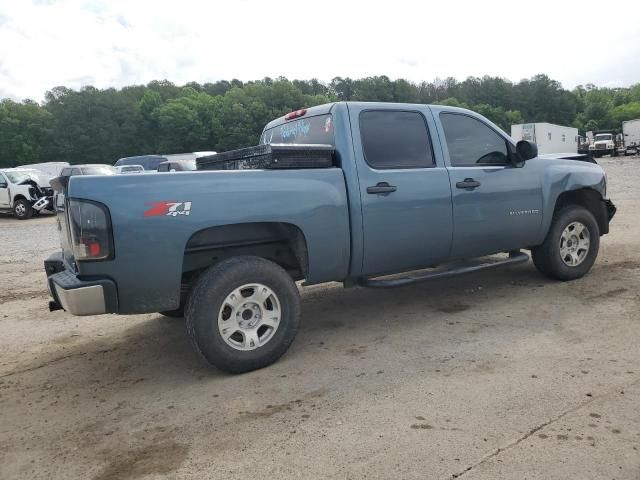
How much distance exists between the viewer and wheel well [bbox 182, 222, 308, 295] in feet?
12.5

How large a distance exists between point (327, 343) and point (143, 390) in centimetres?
151

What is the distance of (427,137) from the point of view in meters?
4.80

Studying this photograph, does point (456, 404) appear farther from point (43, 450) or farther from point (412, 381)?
point (43, 450)

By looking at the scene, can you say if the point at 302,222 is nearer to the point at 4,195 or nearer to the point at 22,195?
the point at 22,195

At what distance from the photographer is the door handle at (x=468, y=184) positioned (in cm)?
477

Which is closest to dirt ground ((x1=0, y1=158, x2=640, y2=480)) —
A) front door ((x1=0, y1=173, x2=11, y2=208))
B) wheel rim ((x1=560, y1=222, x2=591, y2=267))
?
wheel rim ((x1=560, y1=222, x2=591, y2=267))

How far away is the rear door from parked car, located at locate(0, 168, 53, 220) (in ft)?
52.3

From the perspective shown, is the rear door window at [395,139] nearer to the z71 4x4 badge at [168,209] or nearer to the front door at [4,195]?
the z71 4x4 badge at [168,209]

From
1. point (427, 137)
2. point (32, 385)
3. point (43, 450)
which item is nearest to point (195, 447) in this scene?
point (43, 450)

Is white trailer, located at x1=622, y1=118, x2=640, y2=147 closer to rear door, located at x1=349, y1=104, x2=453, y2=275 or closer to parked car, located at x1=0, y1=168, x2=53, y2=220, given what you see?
parked car, located at x1=0, y1=168, x2=53, y2=220

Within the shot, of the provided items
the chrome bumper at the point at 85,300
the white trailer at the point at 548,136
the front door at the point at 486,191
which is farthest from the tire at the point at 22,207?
the white trailer at the point at 548,136

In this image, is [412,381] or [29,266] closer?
[412,381]

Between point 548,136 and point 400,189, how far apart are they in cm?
4830

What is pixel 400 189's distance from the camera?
14.4 feet
